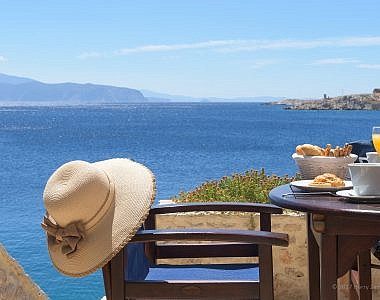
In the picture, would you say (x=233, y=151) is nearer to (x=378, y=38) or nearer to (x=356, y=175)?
(x=356, y=175)

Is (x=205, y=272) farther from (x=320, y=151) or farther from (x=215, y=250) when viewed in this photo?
(x=320, y=151)

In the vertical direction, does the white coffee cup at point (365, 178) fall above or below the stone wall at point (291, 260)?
above

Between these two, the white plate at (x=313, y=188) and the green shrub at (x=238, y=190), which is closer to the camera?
the white plate at (x=313, y=188)

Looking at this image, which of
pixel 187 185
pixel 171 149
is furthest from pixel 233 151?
pixel 187 185

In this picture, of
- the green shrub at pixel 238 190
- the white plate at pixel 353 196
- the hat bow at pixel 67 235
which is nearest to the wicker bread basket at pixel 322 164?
the white plate at pixel 353 196

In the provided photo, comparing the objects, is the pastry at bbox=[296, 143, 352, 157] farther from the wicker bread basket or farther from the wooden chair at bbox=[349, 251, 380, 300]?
the wooden chair at bbox=[349, 251, 380, 300]

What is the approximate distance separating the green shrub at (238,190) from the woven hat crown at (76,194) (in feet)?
8.33

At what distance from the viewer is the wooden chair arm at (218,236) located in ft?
9.10

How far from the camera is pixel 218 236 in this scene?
282 centimetres

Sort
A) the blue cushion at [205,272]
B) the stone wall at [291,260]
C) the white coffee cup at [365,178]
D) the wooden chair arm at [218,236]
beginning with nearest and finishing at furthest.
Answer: the white coffee cup at [365,178]
the wooden chair arm at [218,236]
the blue cushion at [205,272]
the stone wall at [291,260]

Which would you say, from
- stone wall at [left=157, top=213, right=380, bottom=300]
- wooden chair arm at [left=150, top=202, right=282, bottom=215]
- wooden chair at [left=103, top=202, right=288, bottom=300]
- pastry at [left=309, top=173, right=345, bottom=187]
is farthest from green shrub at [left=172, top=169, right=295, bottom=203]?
pastry at [left=309, top=173, right=345, bottom=187]

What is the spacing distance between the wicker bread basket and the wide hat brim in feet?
2.02

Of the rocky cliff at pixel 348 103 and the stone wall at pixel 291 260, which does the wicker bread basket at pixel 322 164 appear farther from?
the rocky cliff at pixel 348 103

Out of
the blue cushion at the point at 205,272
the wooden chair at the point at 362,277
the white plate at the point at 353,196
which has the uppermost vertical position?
the white plate at the point at 353,196
